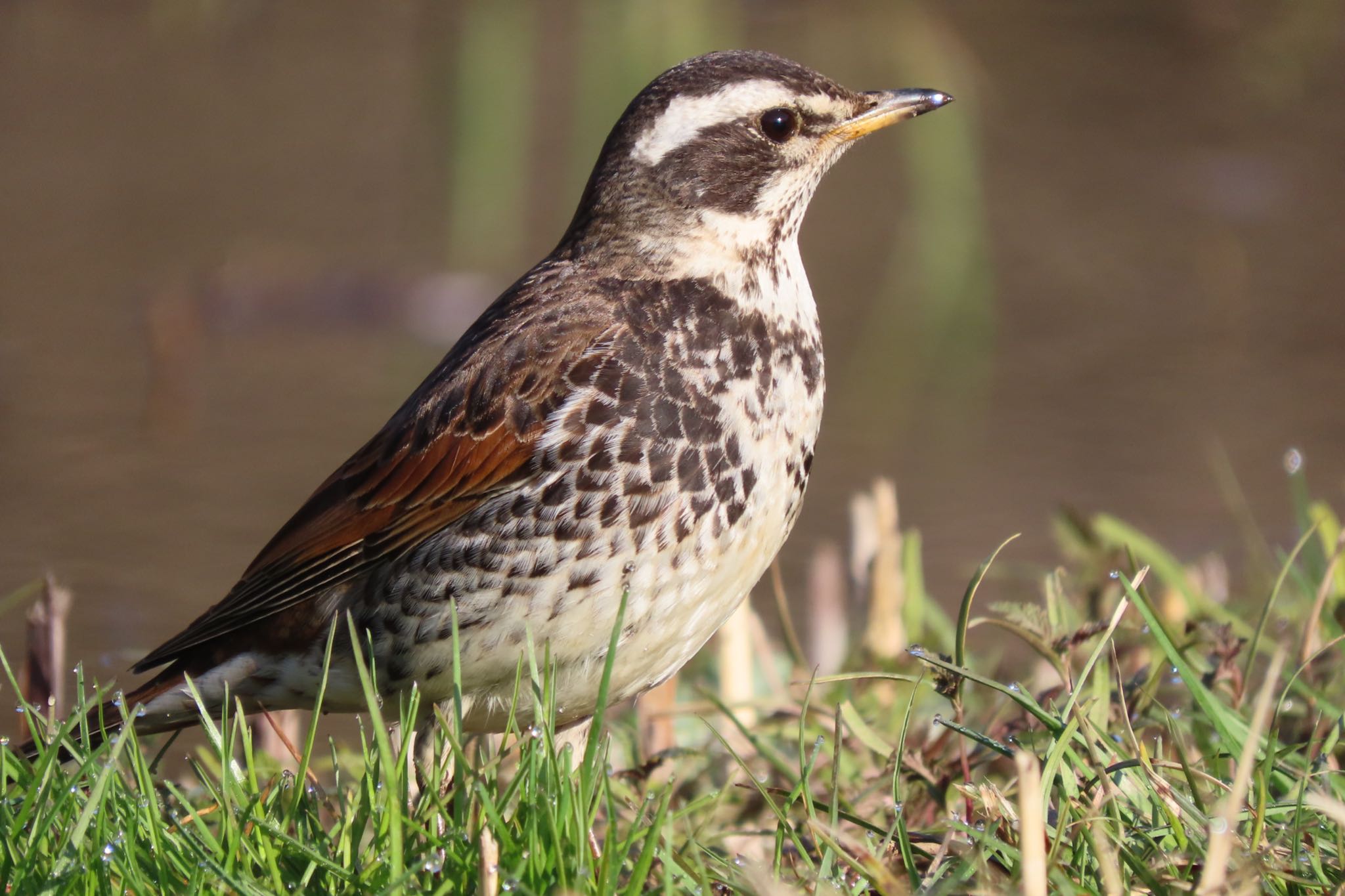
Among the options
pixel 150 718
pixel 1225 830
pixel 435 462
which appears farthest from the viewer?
pixel 150 718

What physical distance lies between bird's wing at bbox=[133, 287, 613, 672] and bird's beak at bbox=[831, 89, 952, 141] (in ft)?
2.85

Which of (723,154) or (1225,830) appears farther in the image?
(723,154)

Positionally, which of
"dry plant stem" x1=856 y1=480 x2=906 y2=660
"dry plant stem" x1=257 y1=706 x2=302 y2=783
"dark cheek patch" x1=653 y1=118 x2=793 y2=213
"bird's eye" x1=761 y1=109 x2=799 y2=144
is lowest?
"dry plant stem" x1=257 y1=706 x2=302 y2=783

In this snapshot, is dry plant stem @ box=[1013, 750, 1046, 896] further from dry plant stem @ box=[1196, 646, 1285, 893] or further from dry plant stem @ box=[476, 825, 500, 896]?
dry plant stem @ box=[476, 825, 500, 896]

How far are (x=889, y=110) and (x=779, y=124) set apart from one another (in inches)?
12.3

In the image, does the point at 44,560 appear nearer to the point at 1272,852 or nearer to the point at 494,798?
the point at 494,798

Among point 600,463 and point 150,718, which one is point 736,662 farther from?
point 150,718

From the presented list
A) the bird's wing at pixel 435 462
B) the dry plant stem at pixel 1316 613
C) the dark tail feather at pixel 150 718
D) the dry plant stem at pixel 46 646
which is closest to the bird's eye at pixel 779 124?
the bird's wing at pixel 435 462

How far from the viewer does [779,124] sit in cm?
477

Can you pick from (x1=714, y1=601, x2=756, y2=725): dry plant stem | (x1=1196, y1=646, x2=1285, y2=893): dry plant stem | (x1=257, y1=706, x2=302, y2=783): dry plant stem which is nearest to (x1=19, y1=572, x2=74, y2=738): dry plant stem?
(x1=257, y1=706, x2=302, y2=783): dry plant stem

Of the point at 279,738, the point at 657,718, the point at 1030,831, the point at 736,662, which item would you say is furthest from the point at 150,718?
the point at 1030,831

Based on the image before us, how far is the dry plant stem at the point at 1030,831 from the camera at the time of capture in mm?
2844

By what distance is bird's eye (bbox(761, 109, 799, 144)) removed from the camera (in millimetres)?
4770

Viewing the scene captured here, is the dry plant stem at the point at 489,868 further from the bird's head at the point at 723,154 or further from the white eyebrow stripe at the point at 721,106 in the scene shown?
the white eyebrow stripe at the point at 721,106
